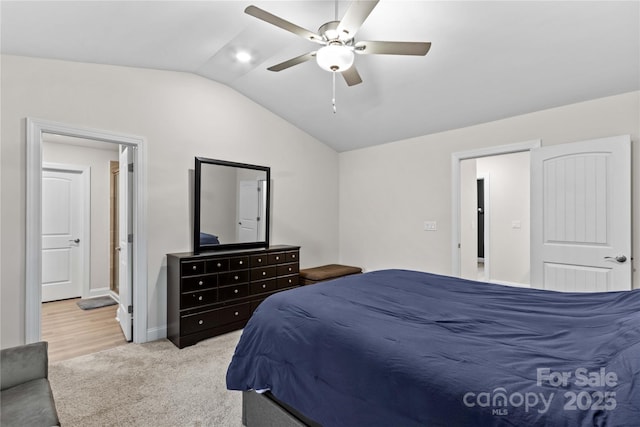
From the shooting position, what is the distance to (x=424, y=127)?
13.4 ft

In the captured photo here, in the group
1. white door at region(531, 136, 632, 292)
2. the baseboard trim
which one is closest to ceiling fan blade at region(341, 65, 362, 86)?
white door at region(531, 136, 632, 292)

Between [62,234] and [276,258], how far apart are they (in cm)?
367

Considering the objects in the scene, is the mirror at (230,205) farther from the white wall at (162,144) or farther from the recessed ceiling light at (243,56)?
the recessed ceiling light at (243,56)

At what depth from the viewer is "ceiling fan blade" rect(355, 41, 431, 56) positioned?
205 centimetres

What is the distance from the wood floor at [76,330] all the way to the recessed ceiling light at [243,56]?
3.20 m

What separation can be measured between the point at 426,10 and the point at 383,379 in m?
2.51

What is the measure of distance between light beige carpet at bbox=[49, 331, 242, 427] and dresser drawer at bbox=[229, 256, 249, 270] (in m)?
0.80

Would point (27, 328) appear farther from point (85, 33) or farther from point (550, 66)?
point (550, 66)

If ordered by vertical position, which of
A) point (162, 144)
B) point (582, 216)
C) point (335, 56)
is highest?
point (335, 56)

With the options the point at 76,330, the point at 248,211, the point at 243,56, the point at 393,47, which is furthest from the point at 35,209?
the point at 393,47

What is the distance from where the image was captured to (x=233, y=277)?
3527 millimetres

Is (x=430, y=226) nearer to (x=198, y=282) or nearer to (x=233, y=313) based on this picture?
(x=233, y=313)

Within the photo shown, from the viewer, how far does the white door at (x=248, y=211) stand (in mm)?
3996

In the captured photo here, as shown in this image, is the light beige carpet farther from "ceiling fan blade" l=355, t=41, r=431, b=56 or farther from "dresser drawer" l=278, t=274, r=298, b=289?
"ceiling fan blade" l=355, t=41, r=431, b=56
